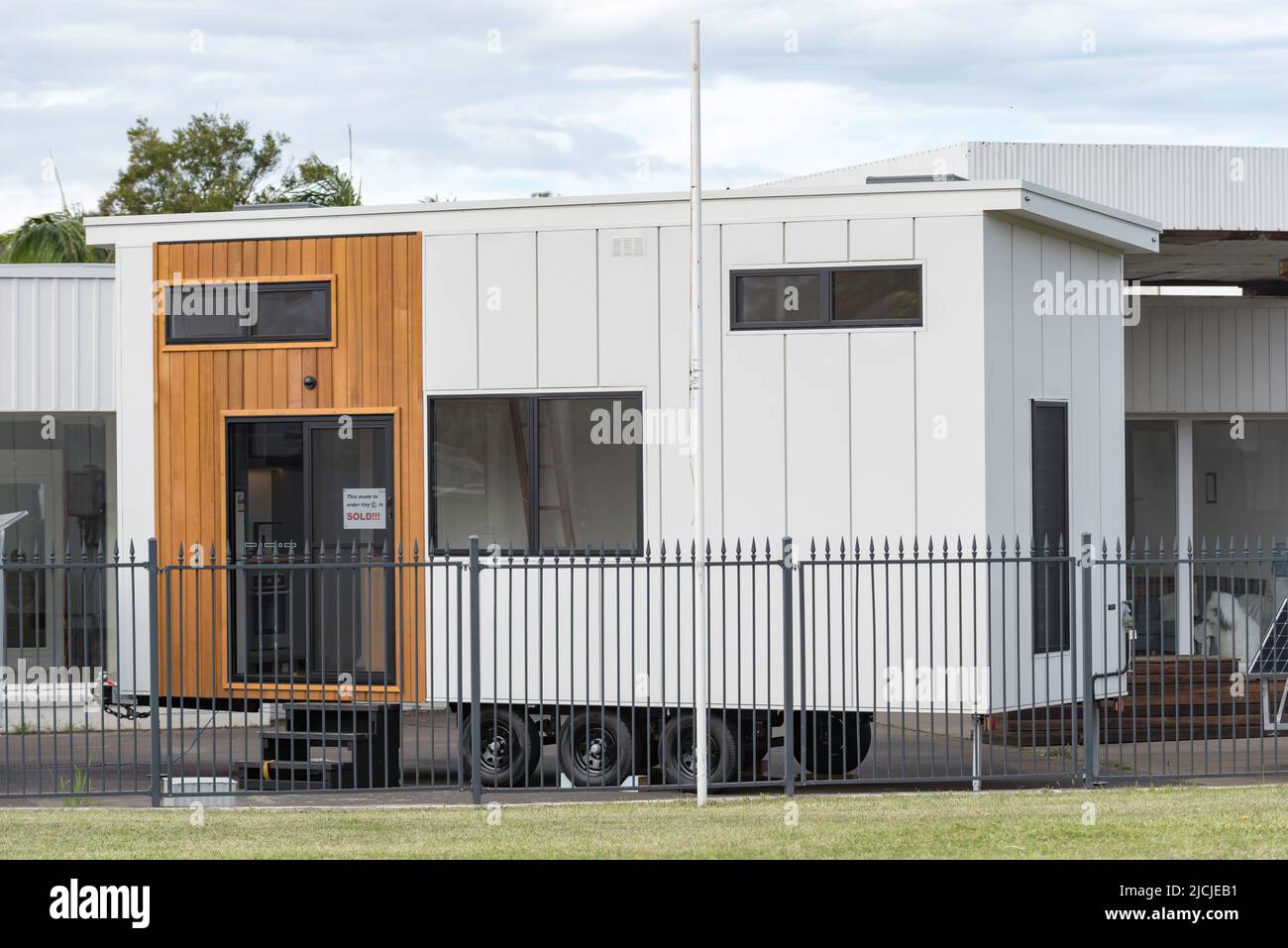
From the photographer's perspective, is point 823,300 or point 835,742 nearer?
point 823,300

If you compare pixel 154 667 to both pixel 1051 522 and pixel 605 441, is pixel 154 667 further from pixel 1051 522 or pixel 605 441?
pixel 1051 522

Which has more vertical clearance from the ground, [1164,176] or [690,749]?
[1164,176]

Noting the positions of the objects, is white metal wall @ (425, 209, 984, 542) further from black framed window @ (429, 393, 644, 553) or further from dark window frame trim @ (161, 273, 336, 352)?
dark window frame trim @ (161, 273, 336, 352)

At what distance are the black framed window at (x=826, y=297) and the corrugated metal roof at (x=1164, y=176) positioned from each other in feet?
22.5

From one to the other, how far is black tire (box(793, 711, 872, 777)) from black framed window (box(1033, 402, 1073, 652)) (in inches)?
53.3

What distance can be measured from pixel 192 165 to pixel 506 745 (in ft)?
91.0

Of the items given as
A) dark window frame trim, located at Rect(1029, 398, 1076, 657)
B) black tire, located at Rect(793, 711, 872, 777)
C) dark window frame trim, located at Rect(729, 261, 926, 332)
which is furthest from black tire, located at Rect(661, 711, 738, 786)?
dark window frame trim, located at Rect(729, 261, 926, 332)

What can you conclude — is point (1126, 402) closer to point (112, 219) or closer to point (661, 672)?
point (661, 672)

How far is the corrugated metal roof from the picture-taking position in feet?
58.1

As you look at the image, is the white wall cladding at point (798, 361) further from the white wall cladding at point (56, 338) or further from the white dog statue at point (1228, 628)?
the white dog statue at point (1228, 628)

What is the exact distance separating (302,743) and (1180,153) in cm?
1188

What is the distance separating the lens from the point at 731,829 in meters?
9.04
